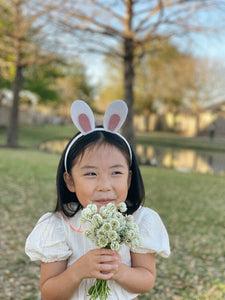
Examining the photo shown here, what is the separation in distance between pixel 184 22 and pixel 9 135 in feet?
31.8

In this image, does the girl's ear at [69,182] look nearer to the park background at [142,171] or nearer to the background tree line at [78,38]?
the park background at [142,171]

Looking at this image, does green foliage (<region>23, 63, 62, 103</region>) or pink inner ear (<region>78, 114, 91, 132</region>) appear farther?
green foliage (<region>23, 63, 62, 103</region>)

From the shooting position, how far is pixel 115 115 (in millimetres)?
1672

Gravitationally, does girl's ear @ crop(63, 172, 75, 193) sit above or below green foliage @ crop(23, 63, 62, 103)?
below

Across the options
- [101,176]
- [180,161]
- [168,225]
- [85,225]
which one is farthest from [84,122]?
[180,161]

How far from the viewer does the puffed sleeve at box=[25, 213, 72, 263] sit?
1.60m

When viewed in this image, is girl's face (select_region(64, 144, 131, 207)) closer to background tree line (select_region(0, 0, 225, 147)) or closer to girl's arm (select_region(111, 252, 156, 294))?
girl's arm (select_region(111, 252, 156, 294))

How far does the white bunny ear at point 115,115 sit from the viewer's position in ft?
5.42

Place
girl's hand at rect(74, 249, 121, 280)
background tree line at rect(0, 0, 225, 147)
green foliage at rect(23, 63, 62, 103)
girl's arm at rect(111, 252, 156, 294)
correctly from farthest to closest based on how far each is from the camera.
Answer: green foliage at rect(23, 63, 62, 103)
background tree line at rect(0, 0, 225, 147)
girl's arm at rect(111, 252, 156, 294)
girl's hand at rect(74, 249, 121, 280)

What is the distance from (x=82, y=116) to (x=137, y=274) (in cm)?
76

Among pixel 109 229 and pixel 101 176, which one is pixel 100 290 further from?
pixel 101 176

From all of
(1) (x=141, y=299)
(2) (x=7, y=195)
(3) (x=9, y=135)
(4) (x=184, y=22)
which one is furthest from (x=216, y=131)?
(1) (x=141, y=299)

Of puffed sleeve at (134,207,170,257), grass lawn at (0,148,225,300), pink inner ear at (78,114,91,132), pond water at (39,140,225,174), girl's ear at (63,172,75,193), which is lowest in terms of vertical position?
grass lawn at (0,148,225,300)

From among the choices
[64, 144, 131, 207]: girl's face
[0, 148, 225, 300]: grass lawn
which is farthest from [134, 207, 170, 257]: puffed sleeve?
[0, 148, 225, 300]: grass lawn
